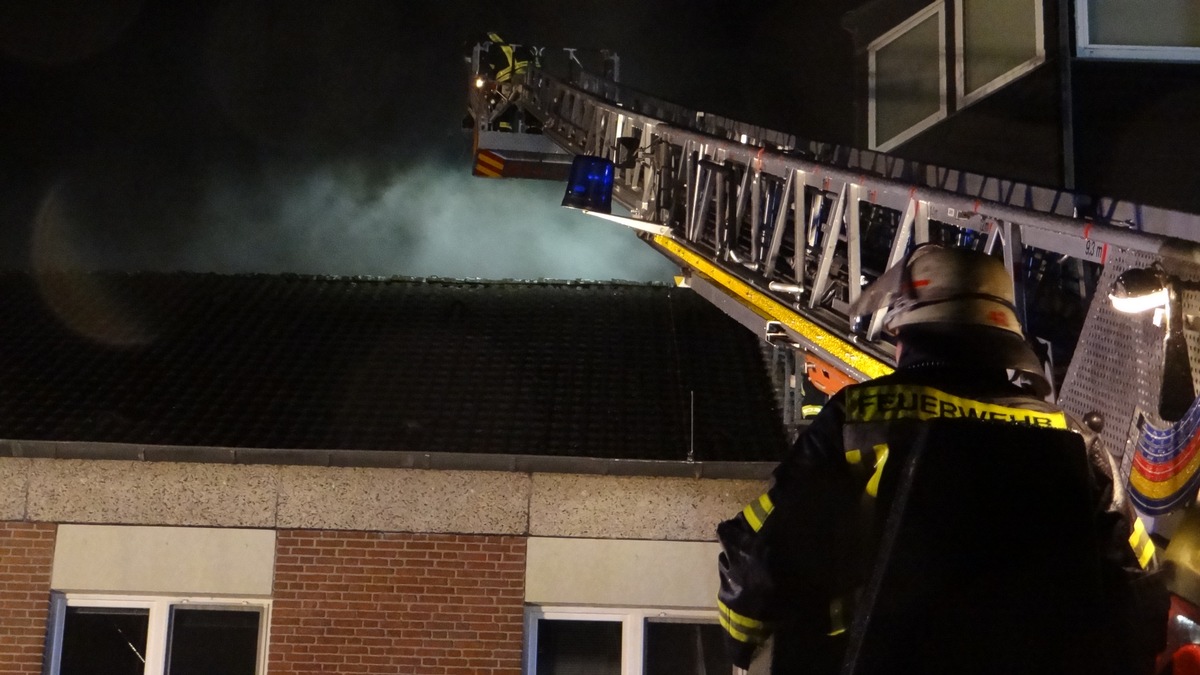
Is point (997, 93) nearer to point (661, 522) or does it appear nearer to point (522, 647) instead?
point (661, 522)

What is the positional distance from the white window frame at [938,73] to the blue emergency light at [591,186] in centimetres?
→ 276

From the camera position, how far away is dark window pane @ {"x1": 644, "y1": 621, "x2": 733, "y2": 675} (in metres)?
6.33

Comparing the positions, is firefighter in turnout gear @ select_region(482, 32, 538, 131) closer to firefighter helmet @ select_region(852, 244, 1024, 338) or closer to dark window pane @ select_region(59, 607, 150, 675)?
dark window pane @ select_region(59, 607, 150, 675)

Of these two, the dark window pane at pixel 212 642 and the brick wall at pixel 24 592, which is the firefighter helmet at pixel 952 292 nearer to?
the dark window pane at pixel 212 642

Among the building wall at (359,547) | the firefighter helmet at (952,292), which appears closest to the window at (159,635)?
the building wall at (359,547)

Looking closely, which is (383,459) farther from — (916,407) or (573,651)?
(916,407)

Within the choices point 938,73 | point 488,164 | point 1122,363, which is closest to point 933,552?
point 1122,363

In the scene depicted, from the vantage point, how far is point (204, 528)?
20.4ft

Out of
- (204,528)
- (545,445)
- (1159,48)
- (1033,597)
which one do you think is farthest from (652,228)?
(1033,597)

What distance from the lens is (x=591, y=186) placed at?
6.68m

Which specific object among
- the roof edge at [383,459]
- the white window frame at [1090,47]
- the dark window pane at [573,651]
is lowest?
the dark window pane at [573,651]

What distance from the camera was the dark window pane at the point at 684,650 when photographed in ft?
20.8

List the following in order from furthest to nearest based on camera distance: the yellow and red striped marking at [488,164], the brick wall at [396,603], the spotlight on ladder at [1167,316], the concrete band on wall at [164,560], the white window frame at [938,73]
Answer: the yellow and red striped marking at [488,164] < the white window frame at [938,73] < the concrete band on wall at [164,560] < the brick wall at [396,603] < the spotlight on ladder at [1167,316]

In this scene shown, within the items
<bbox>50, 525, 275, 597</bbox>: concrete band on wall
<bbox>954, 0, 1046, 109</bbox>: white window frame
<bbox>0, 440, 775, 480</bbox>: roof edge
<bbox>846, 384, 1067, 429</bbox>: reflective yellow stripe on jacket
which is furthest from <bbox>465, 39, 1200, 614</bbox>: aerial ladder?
<bbox>50, 525, 275, 597</bbox>: concrete band on wall
